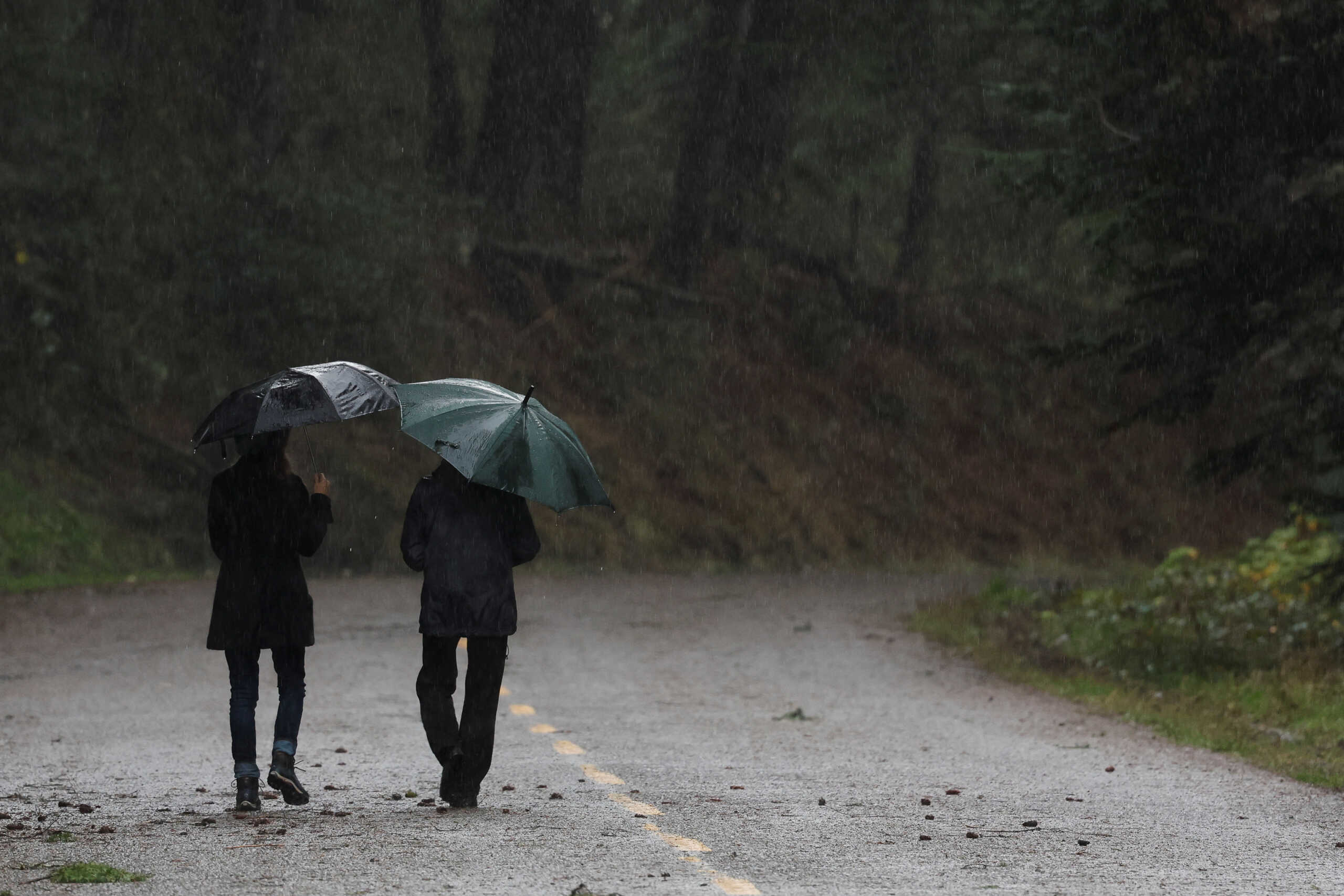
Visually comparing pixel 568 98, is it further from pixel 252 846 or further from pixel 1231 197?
pixel 252 846

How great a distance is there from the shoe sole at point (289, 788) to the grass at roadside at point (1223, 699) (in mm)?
5634

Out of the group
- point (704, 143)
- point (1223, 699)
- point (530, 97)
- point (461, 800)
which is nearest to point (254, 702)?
point (461, 800)

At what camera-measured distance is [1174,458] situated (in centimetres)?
4019

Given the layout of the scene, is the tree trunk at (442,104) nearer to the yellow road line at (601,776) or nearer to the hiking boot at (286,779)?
the yellow road line at (601,776)

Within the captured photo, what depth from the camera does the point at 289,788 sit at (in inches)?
340

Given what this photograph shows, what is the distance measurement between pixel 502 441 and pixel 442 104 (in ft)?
104

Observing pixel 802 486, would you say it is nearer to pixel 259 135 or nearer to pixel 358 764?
pixel 259 135

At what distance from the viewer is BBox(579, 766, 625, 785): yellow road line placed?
9.86m

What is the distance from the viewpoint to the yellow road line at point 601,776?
9.86 metres

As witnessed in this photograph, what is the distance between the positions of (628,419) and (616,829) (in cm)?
2603

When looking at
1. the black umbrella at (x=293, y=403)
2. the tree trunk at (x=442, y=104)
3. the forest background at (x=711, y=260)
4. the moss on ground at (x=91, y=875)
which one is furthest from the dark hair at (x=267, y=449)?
the tree trunk at (x=442, y=104)

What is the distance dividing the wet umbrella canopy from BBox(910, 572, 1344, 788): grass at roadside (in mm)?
5791

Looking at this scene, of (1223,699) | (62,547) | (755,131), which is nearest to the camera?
(1223,699)

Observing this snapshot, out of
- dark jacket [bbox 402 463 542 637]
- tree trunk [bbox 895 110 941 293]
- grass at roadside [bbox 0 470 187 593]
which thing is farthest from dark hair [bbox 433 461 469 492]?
tree trunk [bbox 895 110 941 293]
